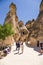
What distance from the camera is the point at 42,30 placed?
139 ft

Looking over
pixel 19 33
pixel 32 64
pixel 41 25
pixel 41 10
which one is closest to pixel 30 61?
pixel 32 64

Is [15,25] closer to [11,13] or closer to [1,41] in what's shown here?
[11,13]

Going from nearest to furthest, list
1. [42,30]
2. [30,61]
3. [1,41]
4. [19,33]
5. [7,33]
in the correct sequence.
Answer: [30,61] < [42,30] < [7,33] < [1,41] < [19,33]

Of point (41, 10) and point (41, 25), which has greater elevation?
point (41, 10)

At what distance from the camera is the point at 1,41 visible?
190 ft

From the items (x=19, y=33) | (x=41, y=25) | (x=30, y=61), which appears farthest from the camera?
(x=19, y=33)

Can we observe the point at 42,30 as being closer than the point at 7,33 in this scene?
Yes

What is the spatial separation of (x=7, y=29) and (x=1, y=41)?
23.4 feet

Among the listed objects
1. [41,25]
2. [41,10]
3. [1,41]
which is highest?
[41,10]

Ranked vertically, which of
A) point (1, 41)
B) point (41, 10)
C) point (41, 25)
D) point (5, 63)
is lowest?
point (5, 63)

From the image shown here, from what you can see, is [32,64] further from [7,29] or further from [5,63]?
[7,29]

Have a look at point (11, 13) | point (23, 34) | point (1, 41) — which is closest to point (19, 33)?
point (23, 34)

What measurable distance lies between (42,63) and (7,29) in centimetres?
3493

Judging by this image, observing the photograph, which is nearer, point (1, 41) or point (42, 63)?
point (42, 63)
